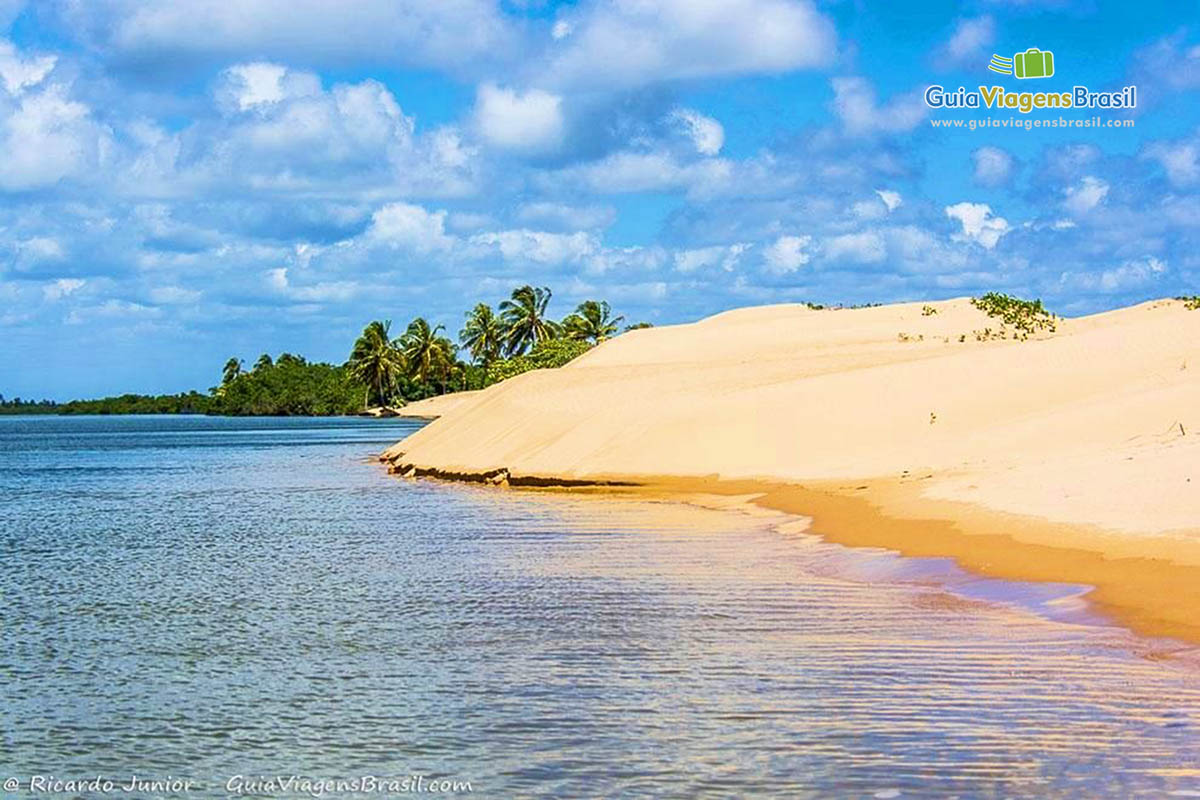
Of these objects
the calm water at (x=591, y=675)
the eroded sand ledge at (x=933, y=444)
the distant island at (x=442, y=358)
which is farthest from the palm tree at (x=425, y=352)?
the calm water at (x=591, y=675)

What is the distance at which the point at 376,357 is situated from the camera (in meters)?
158

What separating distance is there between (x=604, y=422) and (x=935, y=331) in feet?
88.7

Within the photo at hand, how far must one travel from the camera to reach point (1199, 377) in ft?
104

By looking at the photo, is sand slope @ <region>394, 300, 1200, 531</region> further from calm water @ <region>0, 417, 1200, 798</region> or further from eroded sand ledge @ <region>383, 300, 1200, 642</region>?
calm water @ <region>0, 417, 1200, 798</region>

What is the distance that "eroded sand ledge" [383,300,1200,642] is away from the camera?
18219 millimetres

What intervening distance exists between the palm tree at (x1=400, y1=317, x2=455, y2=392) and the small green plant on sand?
98.7 metres

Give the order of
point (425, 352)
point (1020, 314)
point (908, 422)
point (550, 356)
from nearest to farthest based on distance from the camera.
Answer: point (908, 422), point (1020, 314), point (550, 356), point (425, 352)

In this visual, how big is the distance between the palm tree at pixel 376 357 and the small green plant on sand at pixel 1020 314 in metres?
105

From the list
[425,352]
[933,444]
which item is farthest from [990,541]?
[425,352]

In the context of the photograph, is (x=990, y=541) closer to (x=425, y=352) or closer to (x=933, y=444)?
(x=933, y=444)

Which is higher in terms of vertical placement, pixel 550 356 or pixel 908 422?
pixel 550 356

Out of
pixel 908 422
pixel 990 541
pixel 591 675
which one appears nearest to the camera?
pixel 591 675

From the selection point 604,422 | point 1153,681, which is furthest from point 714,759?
point 604,422

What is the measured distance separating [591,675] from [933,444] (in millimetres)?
21544
